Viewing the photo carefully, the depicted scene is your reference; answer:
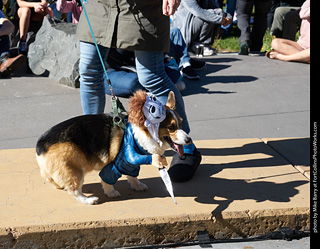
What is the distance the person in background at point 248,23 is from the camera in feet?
29.8

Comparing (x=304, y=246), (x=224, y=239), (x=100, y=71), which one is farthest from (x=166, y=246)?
(x=100, y=71)

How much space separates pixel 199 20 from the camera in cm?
869

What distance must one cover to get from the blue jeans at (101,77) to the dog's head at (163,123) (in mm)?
554

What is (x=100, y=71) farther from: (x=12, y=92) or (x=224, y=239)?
(x=12, y=92)

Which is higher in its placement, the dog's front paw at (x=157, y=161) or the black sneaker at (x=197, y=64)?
the dog's front paw at (x=157, y=161)

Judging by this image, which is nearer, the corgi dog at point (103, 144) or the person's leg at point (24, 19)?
the corgi dog at point (103, 144)

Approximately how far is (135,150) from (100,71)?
953 millimetres

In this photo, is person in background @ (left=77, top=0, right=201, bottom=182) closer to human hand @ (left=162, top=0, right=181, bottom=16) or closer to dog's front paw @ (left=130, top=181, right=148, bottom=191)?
human hand @ (left=162, top=0, right=181, bottom=16)

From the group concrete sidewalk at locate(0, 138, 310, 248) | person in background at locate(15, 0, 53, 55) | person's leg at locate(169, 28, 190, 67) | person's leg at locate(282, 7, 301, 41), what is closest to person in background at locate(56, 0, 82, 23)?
person in background at locate(15, 0, 53, 55)

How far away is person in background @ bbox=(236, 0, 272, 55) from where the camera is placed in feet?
29.8

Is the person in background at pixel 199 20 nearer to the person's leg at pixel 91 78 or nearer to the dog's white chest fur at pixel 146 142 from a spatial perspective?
the person's leg at pixel 91 78

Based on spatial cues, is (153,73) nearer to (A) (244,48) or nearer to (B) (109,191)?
(B) (109,191)

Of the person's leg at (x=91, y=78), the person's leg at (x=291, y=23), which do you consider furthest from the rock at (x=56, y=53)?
the person's leg at (x=291, y=23)

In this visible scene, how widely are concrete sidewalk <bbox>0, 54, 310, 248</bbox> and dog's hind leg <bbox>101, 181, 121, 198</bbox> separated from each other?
0.18 feet
